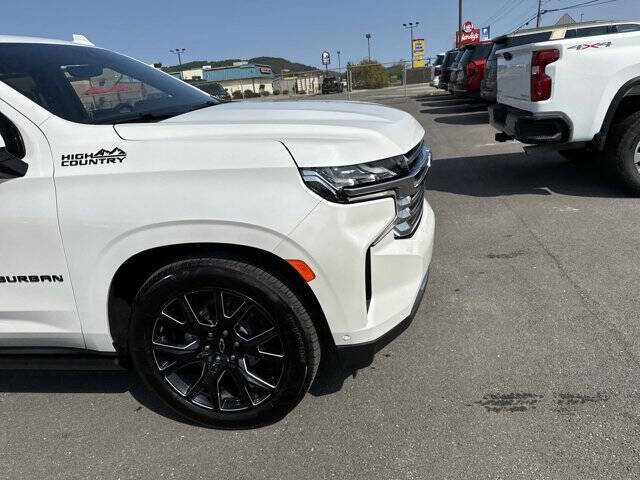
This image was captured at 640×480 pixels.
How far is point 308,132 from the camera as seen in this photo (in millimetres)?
2127

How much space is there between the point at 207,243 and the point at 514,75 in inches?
197

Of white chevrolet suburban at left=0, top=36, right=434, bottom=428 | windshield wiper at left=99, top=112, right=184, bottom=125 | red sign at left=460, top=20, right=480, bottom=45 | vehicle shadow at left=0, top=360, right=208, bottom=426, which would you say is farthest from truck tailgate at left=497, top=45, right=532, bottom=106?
red sign at left=460, top=20, right=480, bottom=45

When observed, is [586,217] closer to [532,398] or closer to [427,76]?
[532,398]

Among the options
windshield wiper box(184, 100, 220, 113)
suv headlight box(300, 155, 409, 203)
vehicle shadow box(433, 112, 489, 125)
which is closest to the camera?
suv headlight box(300, 155, 409, 203)

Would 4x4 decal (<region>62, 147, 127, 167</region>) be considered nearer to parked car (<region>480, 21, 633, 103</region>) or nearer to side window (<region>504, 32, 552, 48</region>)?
parked car (<region>480, 21, 633, 103</region>)

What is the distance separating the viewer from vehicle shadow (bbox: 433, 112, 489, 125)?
13.1 m

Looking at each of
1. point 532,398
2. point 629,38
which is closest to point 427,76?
point 629,38

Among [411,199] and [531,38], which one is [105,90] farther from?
[531,38]

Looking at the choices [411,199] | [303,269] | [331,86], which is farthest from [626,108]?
[331,86]

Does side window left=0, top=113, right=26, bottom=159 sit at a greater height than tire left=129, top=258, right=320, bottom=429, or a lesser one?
greater

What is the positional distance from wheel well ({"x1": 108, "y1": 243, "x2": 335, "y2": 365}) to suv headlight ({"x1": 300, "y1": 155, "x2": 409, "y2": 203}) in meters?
0.36

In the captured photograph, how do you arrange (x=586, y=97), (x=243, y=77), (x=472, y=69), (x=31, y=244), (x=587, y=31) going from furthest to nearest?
(x=243, y=77), (x=472, y=69), (x=587, y=31), (x=586, y=97), (x=31, y=244)

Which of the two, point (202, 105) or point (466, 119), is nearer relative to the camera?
point (202, 105)

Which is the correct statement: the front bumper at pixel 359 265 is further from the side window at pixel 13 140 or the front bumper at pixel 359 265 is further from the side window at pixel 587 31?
the side window at pixel 587 31
